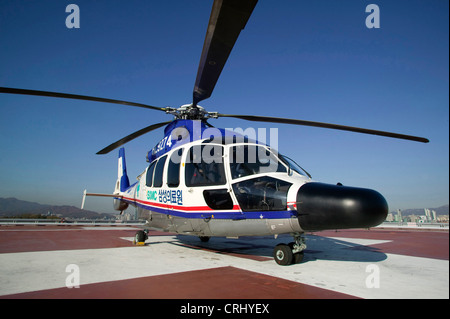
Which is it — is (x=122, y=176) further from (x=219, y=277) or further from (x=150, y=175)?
(x=219, y=277)

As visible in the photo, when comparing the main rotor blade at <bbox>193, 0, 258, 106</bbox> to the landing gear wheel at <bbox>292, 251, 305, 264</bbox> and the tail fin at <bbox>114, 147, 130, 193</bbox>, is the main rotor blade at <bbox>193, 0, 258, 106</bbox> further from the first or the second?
the tail fin at <bbox>114, 147, 130, 193</bbox>

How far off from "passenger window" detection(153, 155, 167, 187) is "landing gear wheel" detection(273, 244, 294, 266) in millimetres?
4065

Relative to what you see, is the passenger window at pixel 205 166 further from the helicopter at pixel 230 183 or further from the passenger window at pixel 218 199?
the passenger window at pixel 218 199

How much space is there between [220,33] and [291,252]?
4410mm

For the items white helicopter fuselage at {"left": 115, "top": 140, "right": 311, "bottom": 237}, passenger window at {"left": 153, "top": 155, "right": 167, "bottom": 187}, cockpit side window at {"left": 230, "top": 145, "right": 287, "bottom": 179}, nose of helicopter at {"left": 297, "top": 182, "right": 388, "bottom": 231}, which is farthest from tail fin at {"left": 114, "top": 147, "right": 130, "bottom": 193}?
nose of helicopter at {"left": 297, "top": 182, "right": 388, "bottom": 231}

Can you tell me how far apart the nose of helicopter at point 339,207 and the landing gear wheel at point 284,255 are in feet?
2.90

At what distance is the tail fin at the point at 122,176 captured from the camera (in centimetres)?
1231

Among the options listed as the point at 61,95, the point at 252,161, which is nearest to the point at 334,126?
the point at 252,161

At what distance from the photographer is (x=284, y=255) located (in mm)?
5395

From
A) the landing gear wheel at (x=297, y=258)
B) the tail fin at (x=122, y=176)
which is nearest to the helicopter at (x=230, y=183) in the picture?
the landing gear wheel at (x=297, y=258)

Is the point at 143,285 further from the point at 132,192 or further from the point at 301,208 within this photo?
the point at 132,192

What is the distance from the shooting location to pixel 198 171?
255 inches

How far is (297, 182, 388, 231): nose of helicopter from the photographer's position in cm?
417

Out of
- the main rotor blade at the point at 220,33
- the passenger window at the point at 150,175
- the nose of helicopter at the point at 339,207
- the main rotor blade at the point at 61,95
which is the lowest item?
the nose of helicopter at the point at 339,207
